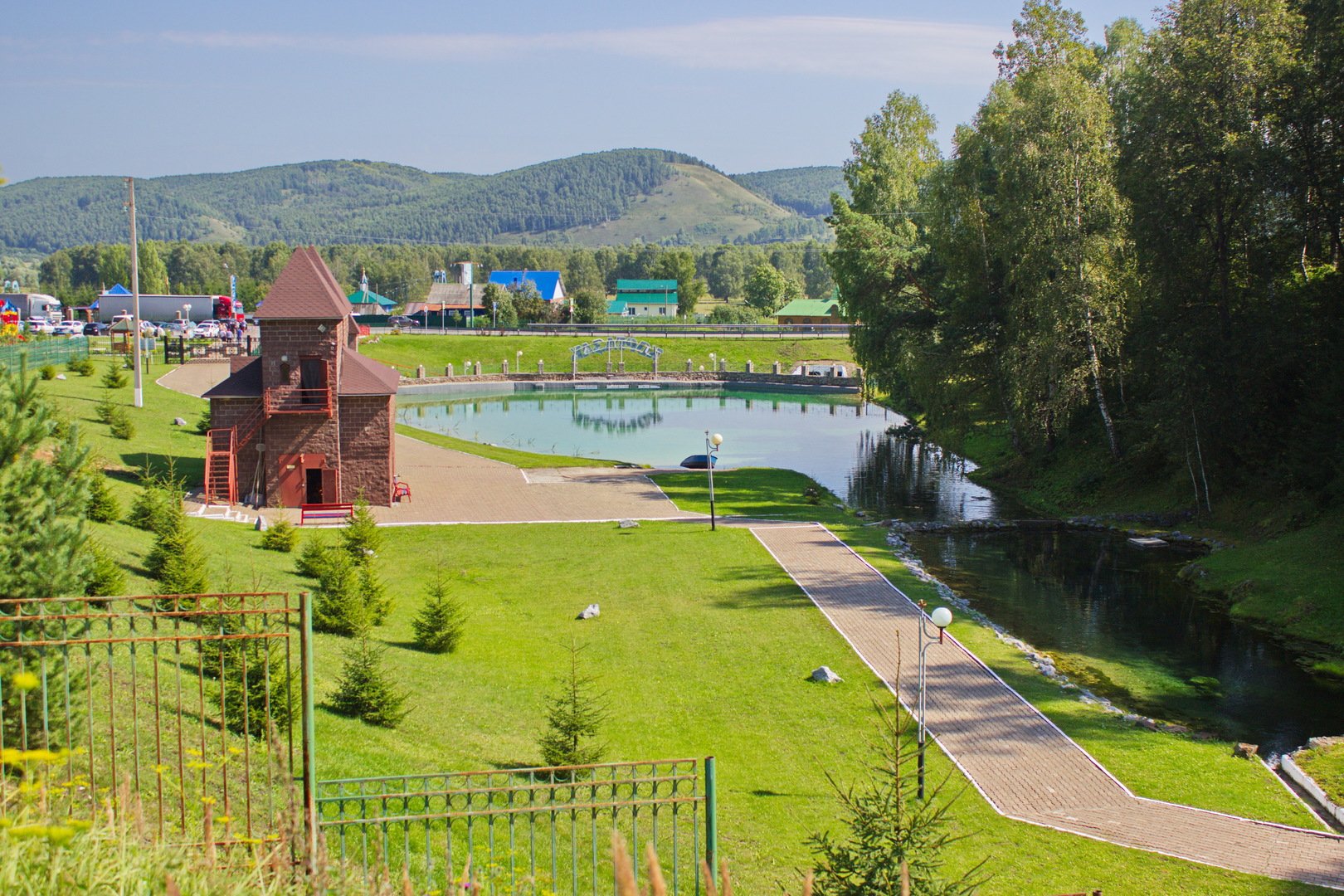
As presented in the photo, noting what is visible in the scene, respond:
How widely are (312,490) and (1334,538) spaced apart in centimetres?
2548

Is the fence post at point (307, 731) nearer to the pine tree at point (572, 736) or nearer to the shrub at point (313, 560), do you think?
the pine tree at point (572, 736)

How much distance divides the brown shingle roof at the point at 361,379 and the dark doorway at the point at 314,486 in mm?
2426

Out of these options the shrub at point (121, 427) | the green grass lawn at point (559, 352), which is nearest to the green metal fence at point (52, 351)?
the shrub at point (121, 427)

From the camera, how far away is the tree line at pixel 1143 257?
2644cm

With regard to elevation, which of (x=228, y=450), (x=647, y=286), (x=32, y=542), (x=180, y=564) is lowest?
(x=180, y=564)

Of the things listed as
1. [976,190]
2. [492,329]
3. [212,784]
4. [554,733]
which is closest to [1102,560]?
[976,190]

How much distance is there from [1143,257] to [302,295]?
22935 mm

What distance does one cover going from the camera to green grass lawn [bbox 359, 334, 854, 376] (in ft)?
269

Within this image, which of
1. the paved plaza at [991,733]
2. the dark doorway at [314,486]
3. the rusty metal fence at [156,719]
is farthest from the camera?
the dark doorway at [314,486]

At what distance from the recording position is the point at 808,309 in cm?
11656

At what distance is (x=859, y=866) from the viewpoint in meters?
7.27

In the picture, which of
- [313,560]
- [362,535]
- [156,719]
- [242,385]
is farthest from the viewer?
[242,385]

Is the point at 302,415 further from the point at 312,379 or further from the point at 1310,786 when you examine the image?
the point at 1310,786

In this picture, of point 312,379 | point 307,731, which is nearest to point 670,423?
point 312,379
